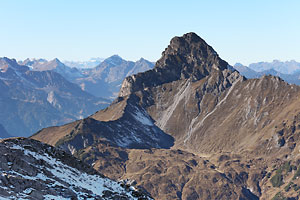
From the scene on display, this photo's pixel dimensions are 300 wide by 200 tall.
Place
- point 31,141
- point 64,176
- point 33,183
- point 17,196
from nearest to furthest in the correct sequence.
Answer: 1. point 17,196
2. point 33,183
3. point 64,176
4. point 31,141

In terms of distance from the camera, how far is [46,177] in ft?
310

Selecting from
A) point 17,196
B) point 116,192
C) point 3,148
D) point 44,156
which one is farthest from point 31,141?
point 17,196

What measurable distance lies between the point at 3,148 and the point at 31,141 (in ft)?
53.6

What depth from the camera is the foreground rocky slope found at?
83.1 metres

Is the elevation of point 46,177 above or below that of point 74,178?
Result: above

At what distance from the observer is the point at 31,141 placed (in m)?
113

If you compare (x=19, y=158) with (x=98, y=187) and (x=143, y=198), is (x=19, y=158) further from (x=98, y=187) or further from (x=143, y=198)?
(x=143, y=198)

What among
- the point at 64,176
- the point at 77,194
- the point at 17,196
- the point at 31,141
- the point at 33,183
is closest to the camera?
the point at 17,196

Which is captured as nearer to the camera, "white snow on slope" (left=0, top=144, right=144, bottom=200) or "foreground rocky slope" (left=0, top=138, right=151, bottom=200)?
"foreground rocky slope" (left=0, top=138, right=151, bottom=200)

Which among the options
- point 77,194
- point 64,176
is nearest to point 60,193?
point 77,194

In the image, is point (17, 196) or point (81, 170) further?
point (81, 170)

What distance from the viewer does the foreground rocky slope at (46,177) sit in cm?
8312

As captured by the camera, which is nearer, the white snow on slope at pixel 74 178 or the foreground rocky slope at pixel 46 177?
the foreground rocky slope at pixel 46 177

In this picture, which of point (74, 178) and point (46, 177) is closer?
point (46, 177)
